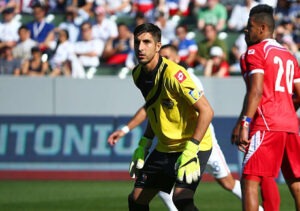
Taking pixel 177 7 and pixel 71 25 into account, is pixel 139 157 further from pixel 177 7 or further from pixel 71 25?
pixel 177 7

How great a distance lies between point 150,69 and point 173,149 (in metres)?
0.84

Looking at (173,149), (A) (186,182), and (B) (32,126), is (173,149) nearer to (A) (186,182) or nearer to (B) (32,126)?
(A) (186,182)

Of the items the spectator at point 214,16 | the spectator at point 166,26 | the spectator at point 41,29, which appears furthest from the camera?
the spectator at point 214,16

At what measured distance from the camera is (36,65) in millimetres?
19453

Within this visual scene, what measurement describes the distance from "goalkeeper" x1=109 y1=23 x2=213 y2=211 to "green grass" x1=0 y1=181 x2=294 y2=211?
390cm

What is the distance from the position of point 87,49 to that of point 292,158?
38.7 ft

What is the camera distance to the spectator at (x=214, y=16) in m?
20.9

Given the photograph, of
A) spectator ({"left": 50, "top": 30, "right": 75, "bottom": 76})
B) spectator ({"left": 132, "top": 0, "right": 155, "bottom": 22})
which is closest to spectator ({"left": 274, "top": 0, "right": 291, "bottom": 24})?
spectator ({"left": 132, "top": 0, "right": 155, "bottom": 22})

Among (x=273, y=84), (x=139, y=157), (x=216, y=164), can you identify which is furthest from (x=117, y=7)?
(x=273, y=84)

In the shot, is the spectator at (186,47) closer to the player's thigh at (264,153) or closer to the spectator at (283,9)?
the spectator at (283,9)

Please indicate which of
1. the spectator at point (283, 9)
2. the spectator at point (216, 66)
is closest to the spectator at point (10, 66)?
the spectator at point (216, 66)

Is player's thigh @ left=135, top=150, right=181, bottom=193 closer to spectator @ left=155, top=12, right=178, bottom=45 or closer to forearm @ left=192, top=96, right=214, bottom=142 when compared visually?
forearm @ left=192, top=96, right=214, bottom=142

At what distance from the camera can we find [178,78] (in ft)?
27.9

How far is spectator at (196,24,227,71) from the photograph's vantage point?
19.7 m
